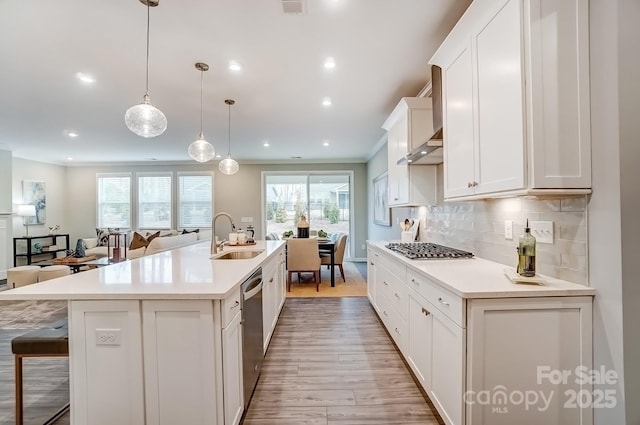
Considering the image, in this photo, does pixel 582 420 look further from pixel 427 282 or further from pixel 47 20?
pixel 47 20

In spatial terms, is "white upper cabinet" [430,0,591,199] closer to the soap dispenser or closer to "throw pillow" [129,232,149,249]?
the soap dispenser

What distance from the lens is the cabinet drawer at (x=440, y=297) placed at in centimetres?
143

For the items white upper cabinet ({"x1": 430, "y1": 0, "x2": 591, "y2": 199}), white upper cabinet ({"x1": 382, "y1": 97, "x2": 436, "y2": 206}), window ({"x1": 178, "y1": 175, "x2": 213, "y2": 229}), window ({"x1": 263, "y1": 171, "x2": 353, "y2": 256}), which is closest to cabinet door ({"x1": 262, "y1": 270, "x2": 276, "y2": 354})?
white upper cabinet ({"x1": 382, "y1": 97, "x2": 436, "y2": 206})

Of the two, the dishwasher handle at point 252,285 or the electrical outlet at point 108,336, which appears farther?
the dishwasher handle at point 252,285

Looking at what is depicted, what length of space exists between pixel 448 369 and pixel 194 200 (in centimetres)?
745

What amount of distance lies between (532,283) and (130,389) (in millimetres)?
2106

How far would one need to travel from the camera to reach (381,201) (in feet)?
19.5

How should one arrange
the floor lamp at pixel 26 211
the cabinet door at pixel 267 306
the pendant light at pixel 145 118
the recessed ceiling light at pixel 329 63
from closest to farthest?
the pendant light at pixel 145 118 < the cabinet door at pixel 267 306 < the recessed ceiling light at pixel 329 63 < the floor lamp at pixel 26 211

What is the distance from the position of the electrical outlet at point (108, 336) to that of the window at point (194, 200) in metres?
6.49

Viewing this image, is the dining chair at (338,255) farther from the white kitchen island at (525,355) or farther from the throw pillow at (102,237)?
the throw pillow at (102,237)

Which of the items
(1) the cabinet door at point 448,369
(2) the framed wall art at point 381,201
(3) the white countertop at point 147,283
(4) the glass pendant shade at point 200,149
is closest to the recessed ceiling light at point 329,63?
(4) the glass pendant shade at point 200,149

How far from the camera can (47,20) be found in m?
2.08

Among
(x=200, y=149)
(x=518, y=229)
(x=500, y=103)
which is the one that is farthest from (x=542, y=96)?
(x=200, y=149)

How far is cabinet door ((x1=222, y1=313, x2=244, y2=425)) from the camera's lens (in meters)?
1.46
